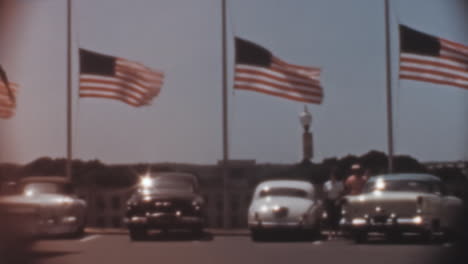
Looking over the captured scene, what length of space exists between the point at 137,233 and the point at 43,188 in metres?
2.83

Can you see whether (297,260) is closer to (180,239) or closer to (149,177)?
(180,239)

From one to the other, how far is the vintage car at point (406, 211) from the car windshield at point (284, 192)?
2.04m

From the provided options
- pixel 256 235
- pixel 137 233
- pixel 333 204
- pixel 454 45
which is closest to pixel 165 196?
pixel 137 233

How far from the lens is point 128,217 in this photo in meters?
22.1

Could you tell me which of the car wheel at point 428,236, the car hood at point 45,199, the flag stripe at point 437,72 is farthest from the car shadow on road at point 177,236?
the flag stripe at point 437,72

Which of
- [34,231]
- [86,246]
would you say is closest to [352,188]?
[86,246]

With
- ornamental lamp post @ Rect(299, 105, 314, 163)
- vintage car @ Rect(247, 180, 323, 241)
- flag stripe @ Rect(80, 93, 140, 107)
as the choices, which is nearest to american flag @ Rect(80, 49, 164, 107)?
flag stripe @ Rect(80, 93, 140, 107)

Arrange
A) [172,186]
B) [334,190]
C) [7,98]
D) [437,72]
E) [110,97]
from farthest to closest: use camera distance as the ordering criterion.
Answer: [110,97], [7,98], [437,72], [172,186], [334,190]

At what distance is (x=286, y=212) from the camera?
69.3 feet

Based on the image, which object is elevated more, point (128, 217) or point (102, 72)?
point (102, 72)

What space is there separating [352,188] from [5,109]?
33.5 feet

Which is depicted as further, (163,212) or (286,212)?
(163,212)

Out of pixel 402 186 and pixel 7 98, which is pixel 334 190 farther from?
pixel 7 98

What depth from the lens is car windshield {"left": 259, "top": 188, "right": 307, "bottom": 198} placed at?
22156mm
